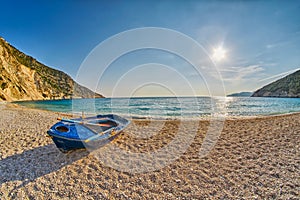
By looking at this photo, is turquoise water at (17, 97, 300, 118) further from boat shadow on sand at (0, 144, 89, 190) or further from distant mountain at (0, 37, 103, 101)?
boat shadow on sand at (0, 144, 89, 190)

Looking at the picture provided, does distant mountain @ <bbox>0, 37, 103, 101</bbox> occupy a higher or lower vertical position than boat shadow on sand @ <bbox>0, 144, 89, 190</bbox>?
higher

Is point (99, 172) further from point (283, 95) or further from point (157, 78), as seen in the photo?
point (283, 95)

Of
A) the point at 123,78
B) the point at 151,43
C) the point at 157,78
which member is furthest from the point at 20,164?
the point at 157,78

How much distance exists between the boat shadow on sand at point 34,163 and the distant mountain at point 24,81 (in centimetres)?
1937

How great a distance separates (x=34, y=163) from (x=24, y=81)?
67.8 m

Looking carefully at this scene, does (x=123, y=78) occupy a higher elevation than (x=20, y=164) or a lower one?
higher

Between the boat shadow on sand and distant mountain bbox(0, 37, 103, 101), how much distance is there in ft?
63.6

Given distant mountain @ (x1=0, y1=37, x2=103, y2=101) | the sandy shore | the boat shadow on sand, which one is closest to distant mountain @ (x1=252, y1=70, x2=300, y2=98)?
distant mountain @ (x1=0, y1=37, x2=103, y2=101)

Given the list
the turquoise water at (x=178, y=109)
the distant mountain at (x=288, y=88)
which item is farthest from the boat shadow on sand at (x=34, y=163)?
the distant mountain at (x=288, y=88)

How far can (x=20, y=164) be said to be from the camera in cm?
428

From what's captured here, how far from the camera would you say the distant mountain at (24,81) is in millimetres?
43688

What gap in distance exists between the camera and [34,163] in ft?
14.3

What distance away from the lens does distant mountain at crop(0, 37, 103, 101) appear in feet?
143

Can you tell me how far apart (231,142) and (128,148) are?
4165 millimetres
